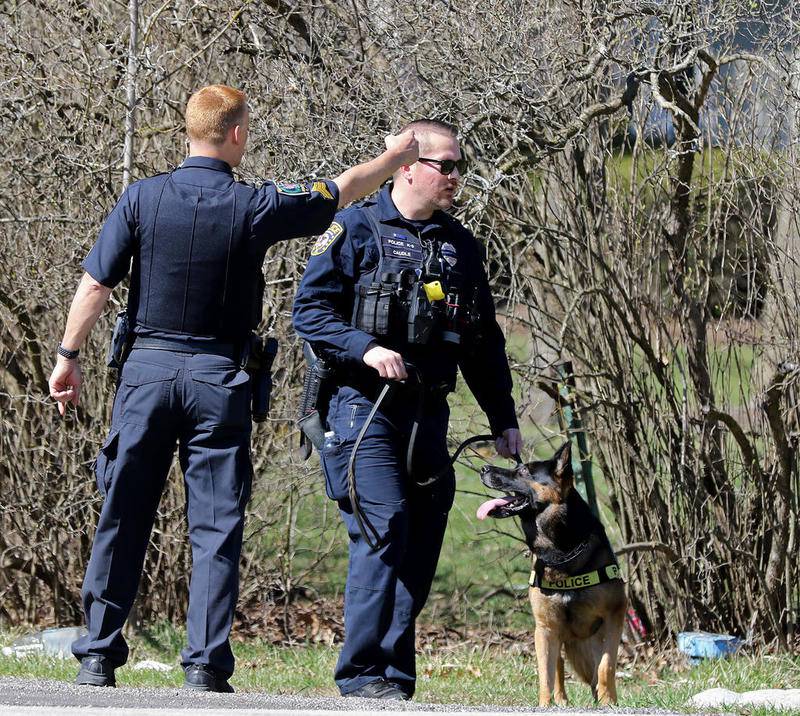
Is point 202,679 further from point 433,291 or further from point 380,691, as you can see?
point 433,291

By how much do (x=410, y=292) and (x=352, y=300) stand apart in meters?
0.26

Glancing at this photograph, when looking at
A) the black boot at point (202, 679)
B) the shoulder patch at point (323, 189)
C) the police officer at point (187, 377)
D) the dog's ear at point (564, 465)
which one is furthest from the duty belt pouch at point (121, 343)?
the dog's ear at point (564, 465)

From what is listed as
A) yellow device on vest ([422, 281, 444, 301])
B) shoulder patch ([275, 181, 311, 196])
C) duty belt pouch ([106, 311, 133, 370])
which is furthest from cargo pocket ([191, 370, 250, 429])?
yellow device on vest ([422, 281, 444, 301])

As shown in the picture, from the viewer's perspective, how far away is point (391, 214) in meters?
4.43

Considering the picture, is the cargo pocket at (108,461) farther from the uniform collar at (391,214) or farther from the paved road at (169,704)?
the uniform collar at (391,214)

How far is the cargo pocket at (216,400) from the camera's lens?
4020mm

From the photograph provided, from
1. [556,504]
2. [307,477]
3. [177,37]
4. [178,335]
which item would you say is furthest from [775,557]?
[177,37]

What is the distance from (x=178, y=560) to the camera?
23.9ft

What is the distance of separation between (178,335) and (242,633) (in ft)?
12.9

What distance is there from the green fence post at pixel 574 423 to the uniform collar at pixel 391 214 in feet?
6.32

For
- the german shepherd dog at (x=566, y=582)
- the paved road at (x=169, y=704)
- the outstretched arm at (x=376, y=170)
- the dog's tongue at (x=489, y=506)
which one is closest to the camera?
the paved road at (x=169, y=704)

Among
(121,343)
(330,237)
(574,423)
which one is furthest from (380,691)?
(574,423)

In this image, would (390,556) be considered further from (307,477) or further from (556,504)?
(307,477)

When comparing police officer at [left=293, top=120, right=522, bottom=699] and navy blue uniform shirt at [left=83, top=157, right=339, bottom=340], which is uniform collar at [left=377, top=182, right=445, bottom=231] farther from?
navy blue uniform shirt at [left=83, top=157, right=339, bottom=340]
